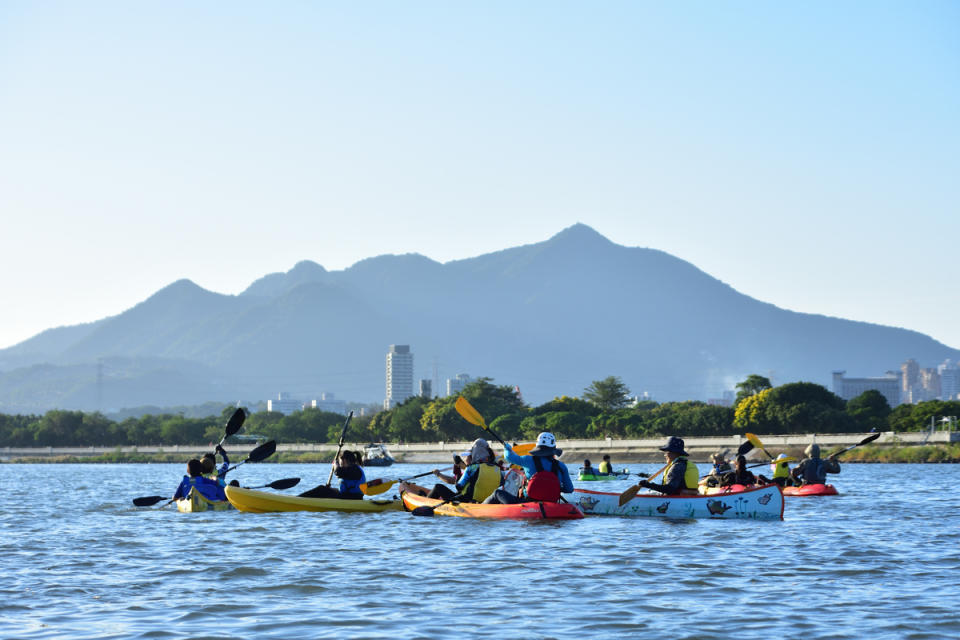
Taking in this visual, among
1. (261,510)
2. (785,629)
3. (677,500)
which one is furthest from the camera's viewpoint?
(261,510)

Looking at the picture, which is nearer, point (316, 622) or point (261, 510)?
point (316, 622)

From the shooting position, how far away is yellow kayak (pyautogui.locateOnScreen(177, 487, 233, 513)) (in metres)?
33.9

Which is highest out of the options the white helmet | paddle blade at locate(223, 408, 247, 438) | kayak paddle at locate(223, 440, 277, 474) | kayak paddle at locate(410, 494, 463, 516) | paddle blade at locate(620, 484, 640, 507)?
paddle blade at locate(223, 408, 247, 438)

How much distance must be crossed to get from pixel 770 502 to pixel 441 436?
143 meters

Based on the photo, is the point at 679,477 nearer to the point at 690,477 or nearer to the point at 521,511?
the point at 690,477

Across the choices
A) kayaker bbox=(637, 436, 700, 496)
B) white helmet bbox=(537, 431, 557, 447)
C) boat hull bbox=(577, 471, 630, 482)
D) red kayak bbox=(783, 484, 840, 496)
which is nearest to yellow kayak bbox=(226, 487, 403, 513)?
white helmet bbox=(537, 431, 557, 447)

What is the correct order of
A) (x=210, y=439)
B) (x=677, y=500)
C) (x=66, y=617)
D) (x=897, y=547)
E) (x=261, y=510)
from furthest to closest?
(x=210, y=439)
(x=261, y=510)
(x=677, y=500)
(x=897, y=547)
(x=66, y=617)

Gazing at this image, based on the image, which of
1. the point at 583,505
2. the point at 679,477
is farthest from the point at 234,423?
the point at 679,477

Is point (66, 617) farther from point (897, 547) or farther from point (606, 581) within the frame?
point (897, 547)

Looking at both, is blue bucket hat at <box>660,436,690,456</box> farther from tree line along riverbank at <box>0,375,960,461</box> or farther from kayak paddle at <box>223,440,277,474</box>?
tree line along riverbank at <box>0,375,960,461</box>

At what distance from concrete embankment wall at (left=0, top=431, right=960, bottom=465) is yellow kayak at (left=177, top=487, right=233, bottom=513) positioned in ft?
170

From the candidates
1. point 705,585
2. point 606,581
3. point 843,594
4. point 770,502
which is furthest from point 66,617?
point 770,502

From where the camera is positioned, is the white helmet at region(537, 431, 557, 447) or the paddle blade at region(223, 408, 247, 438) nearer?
the white helmet at region(537, 431, 557, 447)

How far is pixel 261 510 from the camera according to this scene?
33781mm
